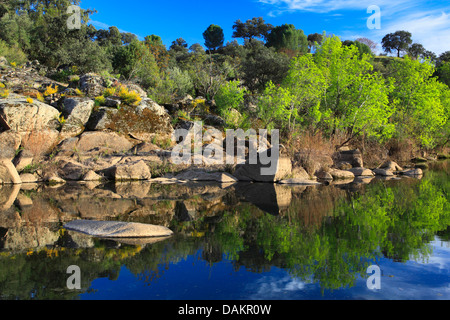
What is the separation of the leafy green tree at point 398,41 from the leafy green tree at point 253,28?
84.2ft

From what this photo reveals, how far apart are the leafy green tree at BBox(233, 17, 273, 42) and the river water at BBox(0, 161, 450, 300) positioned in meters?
62.1

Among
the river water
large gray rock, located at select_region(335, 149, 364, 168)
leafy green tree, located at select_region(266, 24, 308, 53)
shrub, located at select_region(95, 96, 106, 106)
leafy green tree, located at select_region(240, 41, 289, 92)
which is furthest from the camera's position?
leafy green tree, located at select_region(266, 24, 308, 53)

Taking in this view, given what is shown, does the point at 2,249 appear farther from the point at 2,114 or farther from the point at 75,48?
the point at 75,48

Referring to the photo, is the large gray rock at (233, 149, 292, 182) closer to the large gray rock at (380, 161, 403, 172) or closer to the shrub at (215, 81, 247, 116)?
the shrub at (215, 81, 247, 116)

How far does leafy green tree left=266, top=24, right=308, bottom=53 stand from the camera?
5350 cm

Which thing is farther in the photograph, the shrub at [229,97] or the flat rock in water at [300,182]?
the shrub at [229,97]

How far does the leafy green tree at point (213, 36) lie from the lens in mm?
68062

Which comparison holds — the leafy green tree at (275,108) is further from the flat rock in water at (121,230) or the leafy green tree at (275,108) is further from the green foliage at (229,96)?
the flat rock in water at (121,230)

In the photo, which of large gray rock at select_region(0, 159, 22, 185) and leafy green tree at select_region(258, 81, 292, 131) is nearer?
large gray rock at select_region(0, 159, 22, 185)

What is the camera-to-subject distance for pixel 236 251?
216 inches

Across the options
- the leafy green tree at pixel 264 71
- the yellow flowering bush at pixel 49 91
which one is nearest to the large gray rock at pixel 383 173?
the leafy green tree at pixel 264 71

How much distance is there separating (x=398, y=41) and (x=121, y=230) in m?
79.3

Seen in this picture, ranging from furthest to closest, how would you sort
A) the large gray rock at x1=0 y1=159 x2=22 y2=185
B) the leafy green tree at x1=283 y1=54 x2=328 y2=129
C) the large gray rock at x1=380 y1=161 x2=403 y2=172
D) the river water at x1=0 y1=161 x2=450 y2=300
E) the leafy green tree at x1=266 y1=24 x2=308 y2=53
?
the leafy green tree at x1=266 y1=24 x2=308 y2=53 → the leafy green tree at x1=283 y1=54 x2=328 y2=129 → the large gray rock at x1=380 y1=161 x2=403 y2=172 → the large gray rock at x1=0 y1=159 x2=22 y2=185 → the river water at x1=0 y1=161 x2=450 y2=300

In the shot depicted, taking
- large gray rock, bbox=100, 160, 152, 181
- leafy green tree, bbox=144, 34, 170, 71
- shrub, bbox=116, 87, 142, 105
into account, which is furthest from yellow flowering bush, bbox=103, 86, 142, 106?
leafy green tree, bbox=144, 34, 170, 71
